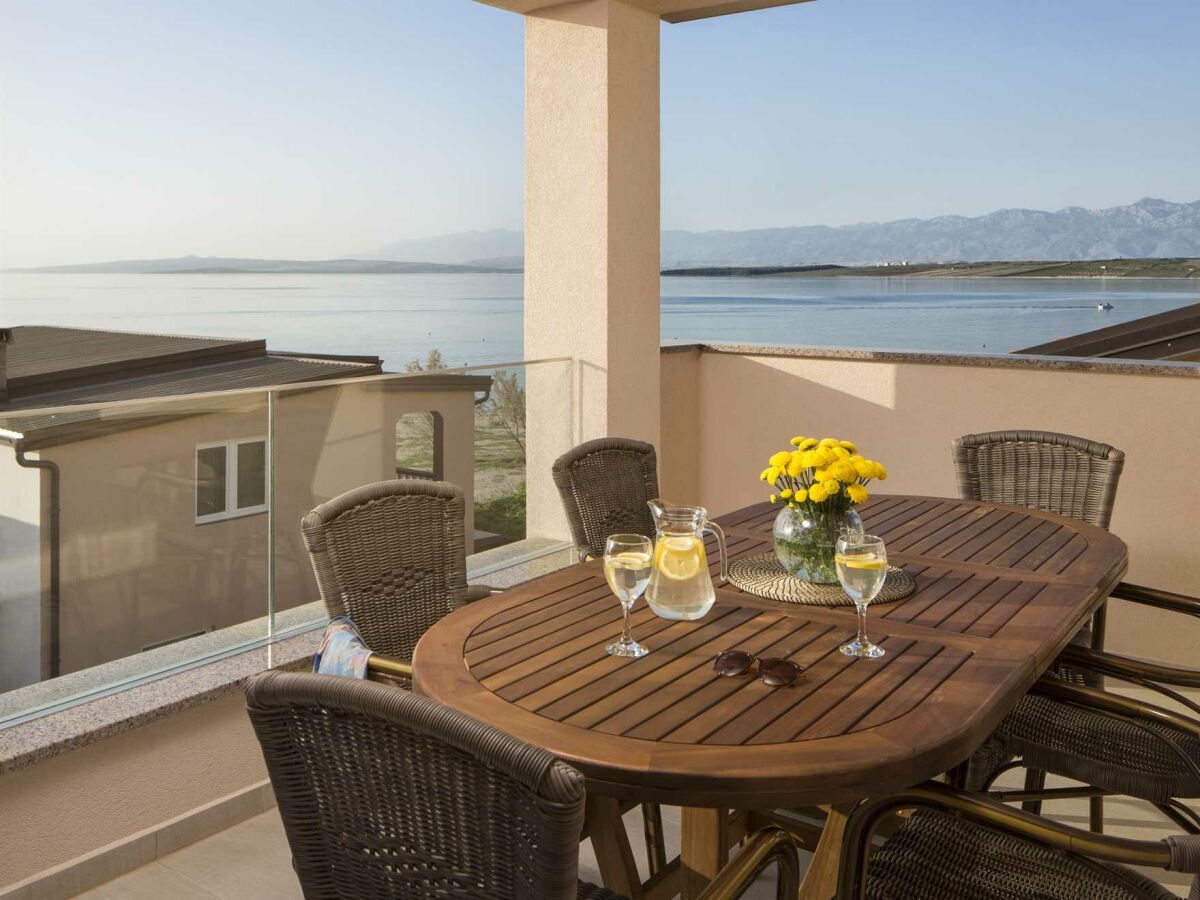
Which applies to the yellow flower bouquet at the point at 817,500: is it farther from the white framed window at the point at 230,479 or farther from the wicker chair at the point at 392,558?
the white framed window at the point at 230,479

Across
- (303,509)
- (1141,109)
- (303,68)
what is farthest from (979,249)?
(303,68)

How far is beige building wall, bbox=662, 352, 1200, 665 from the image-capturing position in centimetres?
403

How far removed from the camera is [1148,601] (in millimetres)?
2824

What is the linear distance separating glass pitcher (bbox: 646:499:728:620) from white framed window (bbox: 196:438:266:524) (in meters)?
1.58

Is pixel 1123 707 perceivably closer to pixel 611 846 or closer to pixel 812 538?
pixel 812 538

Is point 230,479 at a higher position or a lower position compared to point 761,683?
higher

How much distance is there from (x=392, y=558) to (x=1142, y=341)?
3.68m

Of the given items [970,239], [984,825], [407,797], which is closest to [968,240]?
[970,239]

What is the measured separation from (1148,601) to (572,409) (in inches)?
91.5

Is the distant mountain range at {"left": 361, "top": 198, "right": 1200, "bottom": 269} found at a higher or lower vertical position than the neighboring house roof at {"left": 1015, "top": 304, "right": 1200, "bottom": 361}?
higher

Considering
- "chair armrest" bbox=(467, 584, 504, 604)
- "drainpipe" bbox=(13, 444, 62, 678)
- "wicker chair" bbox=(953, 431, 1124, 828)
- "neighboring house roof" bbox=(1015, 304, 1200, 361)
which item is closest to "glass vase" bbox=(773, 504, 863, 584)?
"chair armrest" bbox=(467, 584, 504, 604)

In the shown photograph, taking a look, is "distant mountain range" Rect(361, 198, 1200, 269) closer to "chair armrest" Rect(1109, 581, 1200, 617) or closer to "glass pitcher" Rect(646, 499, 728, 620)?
"chair armrest" Rect(1109, 581, 1200, 617)

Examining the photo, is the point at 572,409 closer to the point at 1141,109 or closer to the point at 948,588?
the point at 948,588

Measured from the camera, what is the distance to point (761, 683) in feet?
5.87
